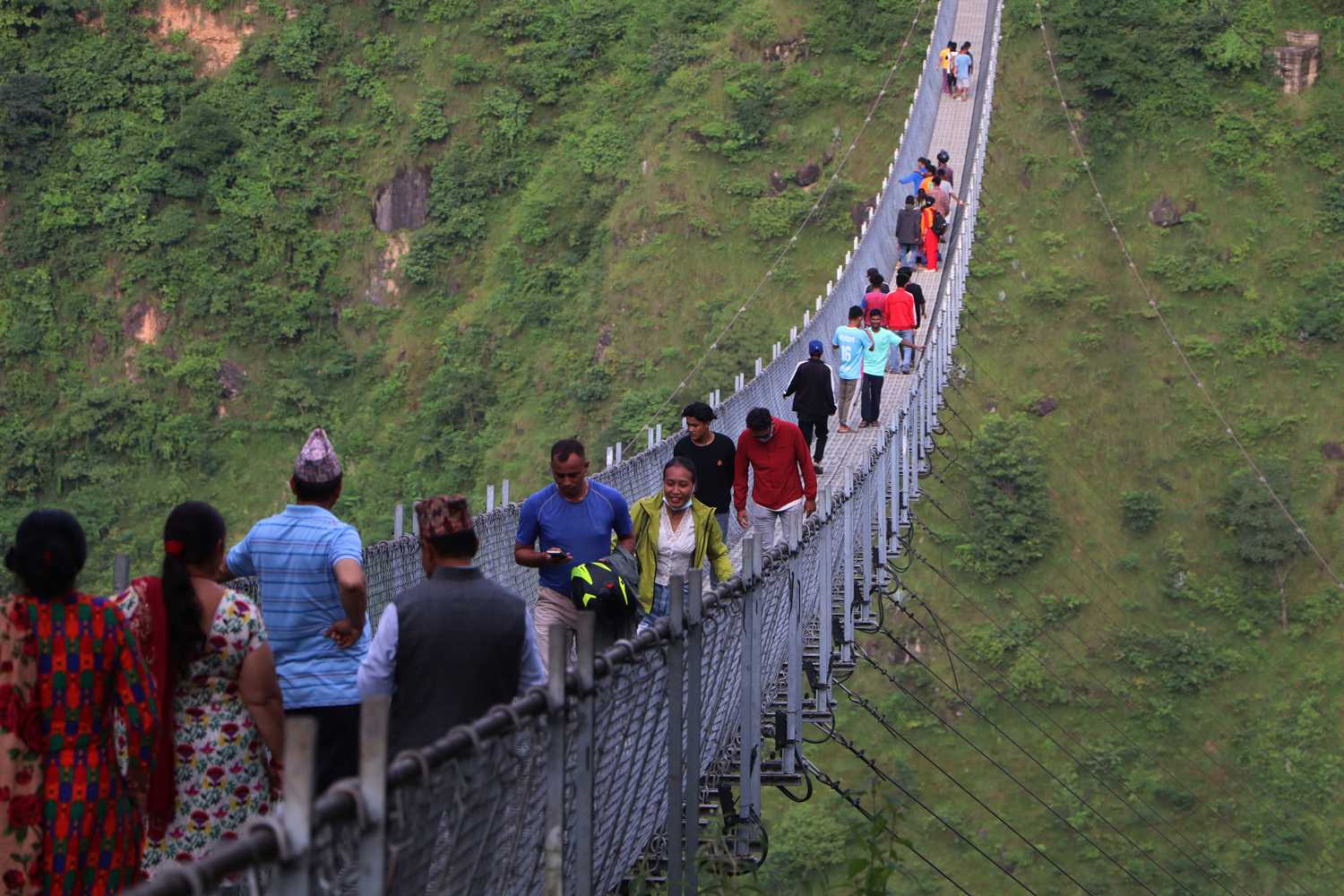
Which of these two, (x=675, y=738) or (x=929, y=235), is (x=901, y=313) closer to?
(x=929, y=235)

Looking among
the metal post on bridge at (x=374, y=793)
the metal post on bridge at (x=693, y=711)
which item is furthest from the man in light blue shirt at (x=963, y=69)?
the metal post on bridge at (x=374, y=793)

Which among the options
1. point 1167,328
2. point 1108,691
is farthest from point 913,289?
point 1167,328

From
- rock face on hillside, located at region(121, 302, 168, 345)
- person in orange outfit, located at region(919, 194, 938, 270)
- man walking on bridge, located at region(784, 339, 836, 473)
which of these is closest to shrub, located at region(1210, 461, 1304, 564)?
person in orange outfit, located at region(919, 194, 938, 270)

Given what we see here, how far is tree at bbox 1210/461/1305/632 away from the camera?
27797 mm

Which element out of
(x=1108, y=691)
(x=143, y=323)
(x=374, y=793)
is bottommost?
(x=1108, y=691)

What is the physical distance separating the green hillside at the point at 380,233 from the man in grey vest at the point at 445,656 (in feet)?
85.8

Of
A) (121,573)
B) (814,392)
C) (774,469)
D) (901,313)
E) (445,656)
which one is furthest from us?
(901,313)

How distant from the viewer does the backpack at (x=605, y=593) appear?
5340mm

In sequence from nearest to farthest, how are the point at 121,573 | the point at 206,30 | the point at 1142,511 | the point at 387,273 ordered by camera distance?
the point at 121,573, the point at 1142,511, the point at 387,273, the point at 206,30

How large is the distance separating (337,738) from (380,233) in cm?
3238

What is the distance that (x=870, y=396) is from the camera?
12.7m

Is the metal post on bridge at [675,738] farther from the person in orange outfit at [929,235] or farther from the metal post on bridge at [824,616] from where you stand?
the person in orange outfit at [929,235]

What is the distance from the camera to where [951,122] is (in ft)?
78.1

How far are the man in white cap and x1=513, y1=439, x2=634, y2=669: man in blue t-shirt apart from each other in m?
1.37
